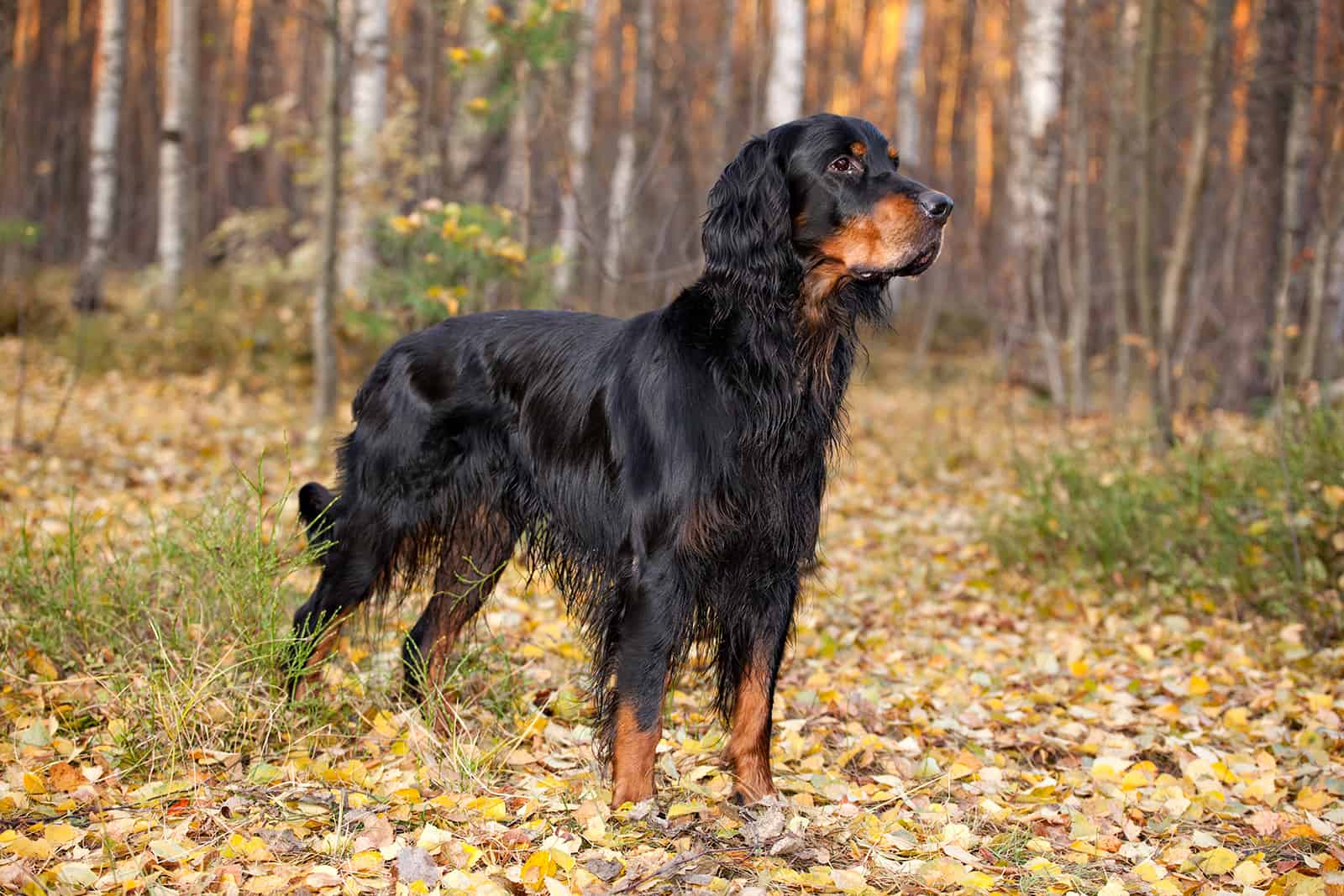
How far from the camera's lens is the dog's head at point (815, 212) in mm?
2859

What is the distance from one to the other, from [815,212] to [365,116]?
27.8 feet

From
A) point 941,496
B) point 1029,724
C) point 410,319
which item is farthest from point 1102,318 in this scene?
point 1029,724

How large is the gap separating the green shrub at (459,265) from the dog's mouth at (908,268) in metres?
3.00

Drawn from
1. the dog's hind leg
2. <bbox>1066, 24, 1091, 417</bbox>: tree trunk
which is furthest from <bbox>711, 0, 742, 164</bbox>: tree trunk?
the dog's hind leg

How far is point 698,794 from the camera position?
3.06 m

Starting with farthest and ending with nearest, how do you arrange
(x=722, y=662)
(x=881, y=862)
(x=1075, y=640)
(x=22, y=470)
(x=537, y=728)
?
(x=22, y=470) → (x=1075, y=640) → (x=537, y=728) → (x=722, y=662) → (x=881, y=862)

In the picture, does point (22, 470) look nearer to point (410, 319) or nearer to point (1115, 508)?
point (410, 319)

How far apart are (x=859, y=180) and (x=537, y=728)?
183cm

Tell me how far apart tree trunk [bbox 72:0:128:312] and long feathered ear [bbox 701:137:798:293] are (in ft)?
31.1

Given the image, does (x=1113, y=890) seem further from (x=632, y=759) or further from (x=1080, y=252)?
(x=1080, y=252)

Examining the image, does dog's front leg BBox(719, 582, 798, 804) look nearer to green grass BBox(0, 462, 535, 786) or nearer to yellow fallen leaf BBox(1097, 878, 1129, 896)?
green grass BBox(0, 462, 535, 786)

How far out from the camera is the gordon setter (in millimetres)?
2881

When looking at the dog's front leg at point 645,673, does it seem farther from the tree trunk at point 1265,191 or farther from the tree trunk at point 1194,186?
the tree trunk at point 1265,191

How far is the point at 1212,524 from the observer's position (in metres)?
4.87
